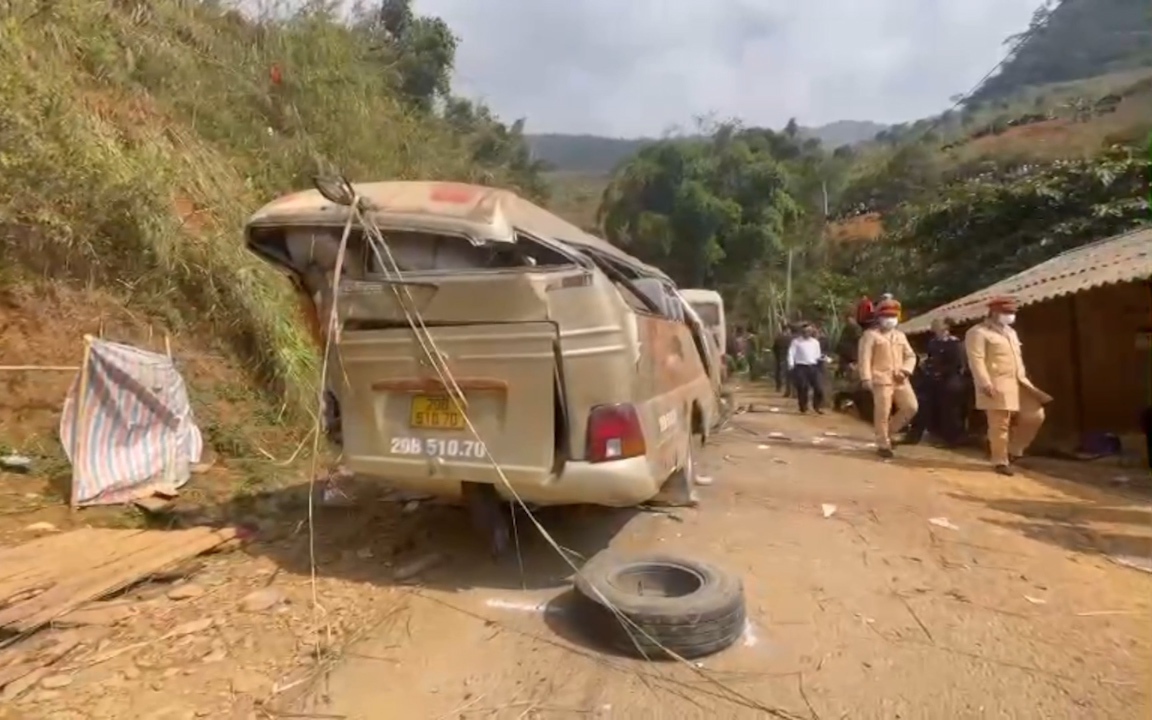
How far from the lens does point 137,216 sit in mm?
7660

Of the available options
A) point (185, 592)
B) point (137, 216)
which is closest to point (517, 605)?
point (185, 592)

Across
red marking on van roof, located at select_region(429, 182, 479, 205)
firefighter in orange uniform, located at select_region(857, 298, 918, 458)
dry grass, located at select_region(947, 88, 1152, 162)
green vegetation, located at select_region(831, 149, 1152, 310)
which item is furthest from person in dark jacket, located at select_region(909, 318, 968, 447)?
dry grass, located at select_region(947, 88, 1152, 162)

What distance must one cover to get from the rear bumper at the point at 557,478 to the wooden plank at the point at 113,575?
1.17 m

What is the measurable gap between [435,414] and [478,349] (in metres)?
0.44

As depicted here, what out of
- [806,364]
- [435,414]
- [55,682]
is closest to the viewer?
[55,682]

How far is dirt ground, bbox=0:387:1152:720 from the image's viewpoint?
328 cm

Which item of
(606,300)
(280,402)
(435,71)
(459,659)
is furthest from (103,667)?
(435,71)

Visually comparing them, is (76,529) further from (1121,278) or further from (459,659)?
(1121,278)

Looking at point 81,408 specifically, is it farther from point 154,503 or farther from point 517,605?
Answer: point 517,605

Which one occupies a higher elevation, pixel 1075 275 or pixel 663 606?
pixel 1075 275

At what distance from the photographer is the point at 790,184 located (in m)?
38.0

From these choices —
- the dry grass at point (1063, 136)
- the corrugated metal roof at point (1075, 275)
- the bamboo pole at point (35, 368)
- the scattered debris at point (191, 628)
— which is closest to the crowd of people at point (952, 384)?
the corrugated metal roof at point (1075, 275)

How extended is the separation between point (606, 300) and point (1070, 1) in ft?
278

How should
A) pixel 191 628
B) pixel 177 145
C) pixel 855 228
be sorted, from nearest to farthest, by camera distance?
pixel 191 628
pixel 177 145
pixel 855 228
